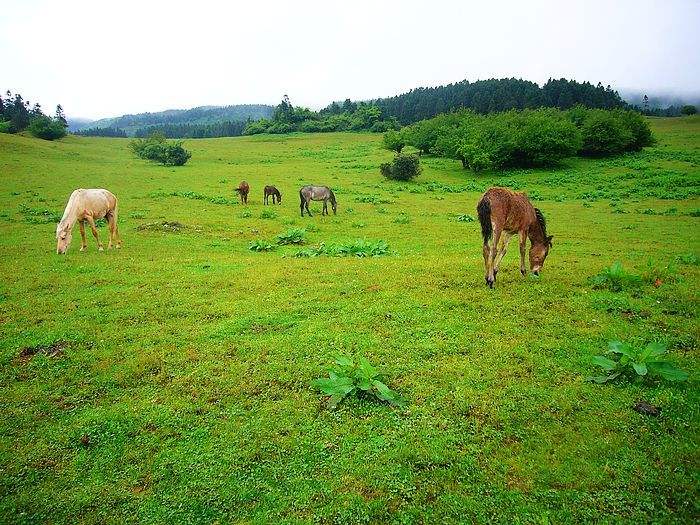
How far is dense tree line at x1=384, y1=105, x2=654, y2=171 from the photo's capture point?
157 feet

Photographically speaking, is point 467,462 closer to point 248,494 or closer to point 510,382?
point 510,382

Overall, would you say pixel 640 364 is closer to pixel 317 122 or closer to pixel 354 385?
pixel 354 385

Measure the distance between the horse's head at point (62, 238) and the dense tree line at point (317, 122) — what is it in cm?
10813

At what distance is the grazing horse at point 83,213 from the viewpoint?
52.5 feet

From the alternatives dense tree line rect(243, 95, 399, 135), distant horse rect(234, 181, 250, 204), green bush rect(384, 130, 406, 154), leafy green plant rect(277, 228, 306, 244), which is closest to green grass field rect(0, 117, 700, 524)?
leafy green plant rect(277, 228, 306, 244)

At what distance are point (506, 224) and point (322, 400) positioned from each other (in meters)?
6.96

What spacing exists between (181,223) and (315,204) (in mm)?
11787

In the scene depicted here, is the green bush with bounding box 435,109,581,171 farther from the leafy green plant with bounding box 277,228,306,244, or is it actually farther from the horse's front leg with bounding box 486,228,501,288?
the horse's front leg with bounding box 486,228,501,288

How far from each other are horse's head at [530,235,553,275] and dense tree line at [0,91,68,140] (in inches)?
3509

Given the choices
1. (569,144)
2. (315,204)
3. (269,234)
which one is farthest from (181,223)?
(569,144)

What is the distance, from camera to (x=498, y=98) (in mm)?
132625

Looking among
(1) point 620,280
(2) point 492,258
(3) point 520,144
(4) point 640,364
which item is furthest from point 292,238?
(3) point 520,144

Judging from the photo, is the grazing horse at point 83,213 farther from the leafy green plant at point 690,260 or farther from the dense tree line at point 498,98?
the dense tree line at point 498,98

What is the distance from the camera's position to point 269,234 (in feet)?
70.9
